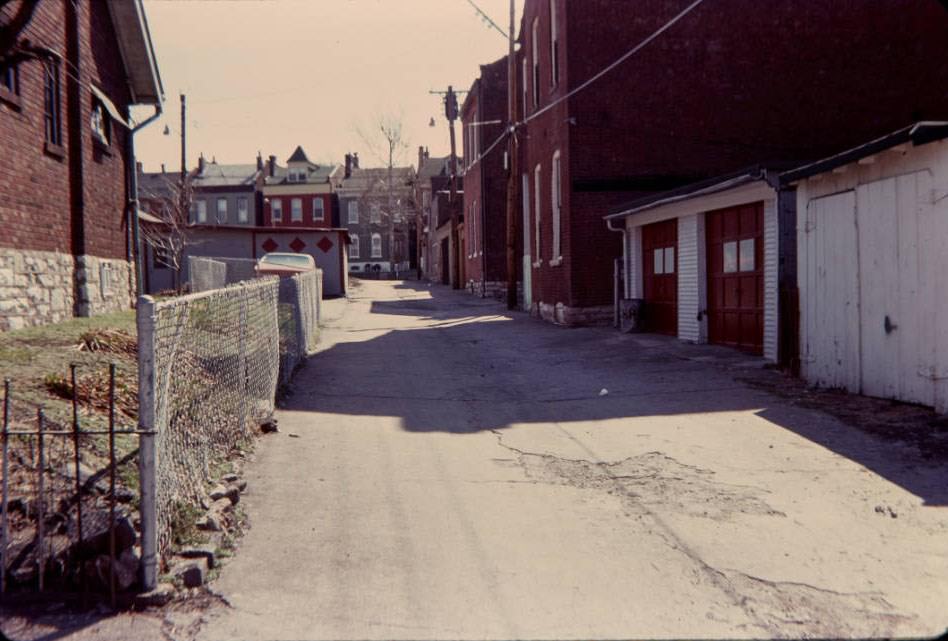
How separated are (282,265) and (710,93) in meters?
13.7

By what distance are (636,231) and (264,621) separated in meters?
16.2

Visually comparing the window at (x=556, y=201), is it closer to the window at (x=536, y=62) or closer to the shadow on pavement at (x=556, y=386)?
the window at (x=536, y=62)

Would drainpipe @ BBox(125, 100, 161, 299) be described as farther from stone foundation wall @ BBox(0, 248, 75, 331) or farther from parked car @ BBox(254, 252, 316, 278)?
parked car @ BBox(254, 252, 316, 278)

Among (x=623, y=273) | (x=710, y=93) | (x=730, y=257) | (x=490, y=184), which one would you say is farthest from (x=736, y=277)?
(x=490, y=184)

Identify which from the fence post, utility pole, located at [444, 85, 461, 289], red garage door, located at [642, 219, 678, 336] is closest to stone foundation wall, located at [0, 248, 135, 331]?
the fence post

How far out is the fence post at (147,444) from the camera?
433cm

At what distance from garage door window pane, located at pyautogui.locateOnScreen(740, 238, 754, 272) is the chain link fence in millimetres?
8247

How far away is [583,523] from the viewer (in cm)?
558

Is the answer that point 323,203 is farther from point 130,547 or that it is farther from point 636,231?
point 130,547

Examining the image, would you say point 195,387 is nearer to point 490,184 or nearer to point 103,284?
point 103,284

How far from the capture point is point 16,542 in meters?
4.52

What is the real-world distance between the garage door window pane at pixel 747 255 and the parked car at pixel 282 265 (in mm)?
12366

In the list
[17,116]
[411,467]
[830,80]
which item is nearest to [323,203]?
[830,80]

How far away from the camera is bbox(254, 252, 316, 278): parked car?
83.2 feet
